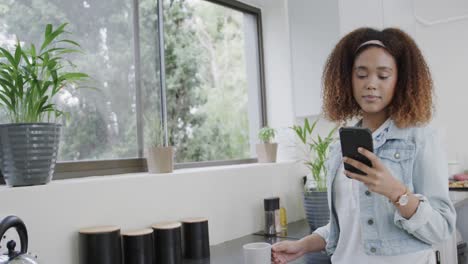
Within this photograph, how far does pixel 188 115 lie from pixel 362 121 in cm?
149

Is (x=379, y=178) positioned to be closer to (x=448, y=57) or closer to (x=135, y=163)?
(x=135, y=163)

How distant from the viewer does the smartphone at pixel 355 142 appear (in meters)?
0.89

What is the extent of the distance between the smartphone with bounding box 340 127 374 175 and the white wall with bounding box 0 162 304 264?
0.95 meters

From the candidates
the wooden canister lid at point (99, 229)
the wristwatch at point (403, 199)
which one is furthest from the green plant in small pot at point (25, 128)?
the wristwatch at point (403, 199)

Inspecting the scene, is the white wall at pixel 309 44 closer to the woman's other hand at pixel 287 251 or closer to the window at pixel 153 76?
the window at pixel 153 76

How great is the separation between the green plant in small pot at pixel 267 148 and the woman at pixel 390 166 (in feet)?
4.22

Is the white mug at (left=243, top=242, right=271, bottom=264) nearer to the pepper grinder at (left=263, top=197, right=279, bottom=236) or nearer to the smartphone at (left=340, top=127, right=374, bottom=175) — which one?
the smartphone at (left=340, top=127, right=374, bottom=175)

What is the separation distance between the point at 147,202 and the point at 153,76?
0.68 metres

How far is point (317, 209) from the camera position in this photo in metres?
2.10

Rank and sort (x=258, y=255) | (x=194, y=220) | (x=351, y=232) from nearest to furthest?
(x=351, y=232), (x=258, y=255), (x=194, y=220)

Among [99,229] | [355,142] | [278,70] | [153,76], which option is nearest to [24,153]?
[99,229]

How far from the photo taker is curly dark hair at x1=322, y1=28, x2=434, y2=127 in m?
1.02

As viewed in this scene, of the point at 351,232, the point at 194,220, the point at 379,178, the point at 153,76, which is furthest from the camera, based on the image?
the point at 153,76

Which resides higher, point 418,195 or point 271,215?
point 418,195
